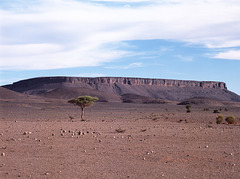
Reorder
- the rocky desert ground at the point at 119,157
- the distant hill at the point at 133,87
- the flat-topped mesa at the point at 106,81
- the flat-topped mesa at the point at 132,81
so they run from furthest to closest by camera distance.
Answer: the flat-topped mesa at the point at 132,81 < the flat-topped mesa at the point at 106,81 < the distant hill at the point at 133,87 < the rocky desert ground at the point at 119,157

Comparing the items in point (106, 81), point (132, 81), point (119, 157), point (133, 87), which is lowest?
point (119, 157)

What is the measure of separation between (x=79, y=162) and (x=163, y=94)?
17285cm

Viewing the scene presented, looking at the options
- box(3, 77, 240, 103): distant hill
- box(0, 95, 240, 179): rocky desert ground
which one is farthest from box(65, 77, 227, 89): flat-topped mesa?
box(0, 95, 240, 179): rocky desert ground

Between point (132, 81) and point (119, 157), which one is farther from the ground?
point (132, 81)

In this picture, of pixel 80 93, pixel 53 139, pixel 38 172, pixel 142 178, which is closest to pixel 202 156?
pixel 142 178

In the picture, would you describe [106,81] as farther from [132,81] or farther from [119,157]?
[119,157]

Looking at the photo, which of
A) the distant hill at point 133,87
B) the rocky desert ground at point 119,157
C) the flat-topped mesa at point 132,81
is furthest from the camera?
the flat-topped mesa at point 132,81

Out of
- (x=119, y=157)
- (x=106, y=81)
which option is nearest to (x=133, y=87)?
(x=106, y=81)

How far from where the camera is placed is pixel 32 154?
15484 mm

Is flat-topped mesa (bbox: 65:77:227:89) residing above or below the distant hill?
above

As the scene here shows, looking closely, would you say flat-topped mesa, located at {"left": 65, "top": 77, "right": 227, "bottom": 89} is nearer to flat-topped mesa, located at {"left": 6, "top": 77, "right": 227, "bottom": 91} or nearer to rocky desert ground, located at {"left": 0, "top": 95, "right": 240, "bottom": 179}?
flat-topped mesa, located at {"left": 6, "top": 77, "right": 227, "bottom": 91}

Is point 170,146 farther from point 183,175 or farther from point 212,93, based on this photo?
point 212,93

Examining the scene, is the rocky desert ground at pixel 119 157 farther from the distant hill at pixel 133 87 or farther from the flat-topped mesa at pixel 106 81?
the flat-topped mesa at pixel 106 81

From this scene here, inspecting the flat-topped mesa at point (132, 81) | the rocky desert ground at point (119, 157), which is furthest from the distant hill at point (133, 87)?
the rocky desert ground at point (119, 157)
